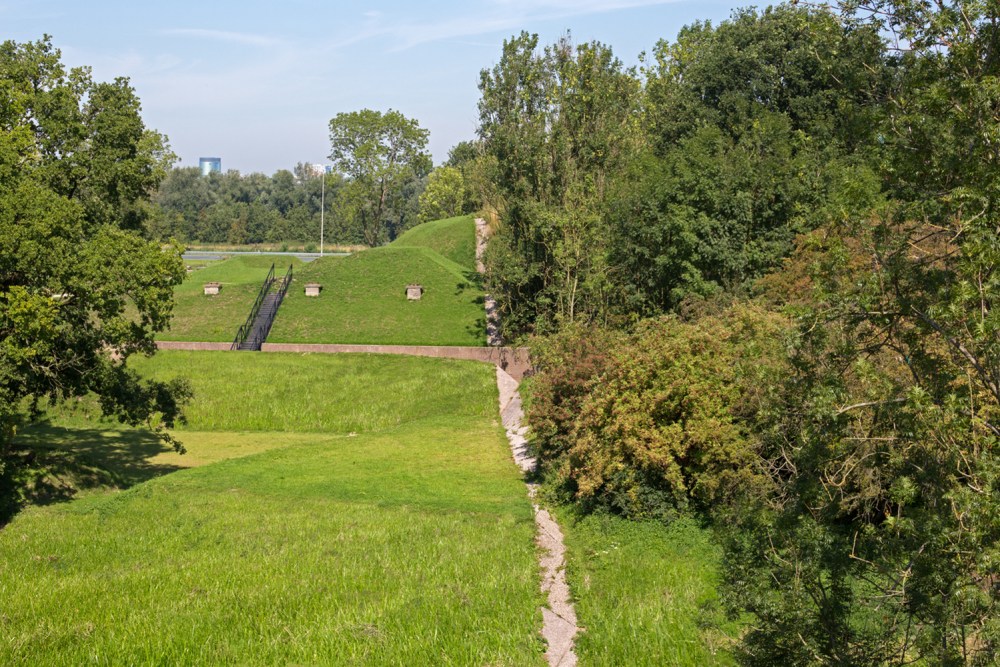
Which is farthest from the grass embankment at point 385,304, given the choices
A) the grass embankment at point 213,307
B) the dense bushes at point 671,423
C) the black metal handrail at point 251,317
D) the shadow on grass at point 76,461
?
the dense bushes at point 671,423

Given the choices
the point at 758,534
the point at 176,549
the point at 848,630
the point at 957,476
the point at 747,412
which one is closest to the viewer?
the point at 957,476

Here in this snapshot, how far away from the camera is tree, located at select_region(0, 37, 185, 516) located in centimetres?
2094

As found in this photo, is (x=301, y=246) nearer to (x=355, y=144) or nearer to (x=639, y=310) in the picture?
(x=355, y=144)

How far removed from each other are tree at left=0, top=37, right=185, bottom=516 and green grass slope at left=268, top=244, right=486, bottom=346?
19.2 meters

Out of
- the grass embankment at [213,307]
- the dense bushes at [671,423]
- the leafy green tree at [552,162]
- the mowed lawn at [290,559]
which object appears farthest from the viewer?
the grass embankment at [213,307]

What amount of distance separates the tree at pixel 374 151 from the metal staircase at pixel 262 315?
32.8 meters

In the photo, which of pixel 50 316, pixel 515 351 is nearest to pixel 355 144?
pixel 515 351

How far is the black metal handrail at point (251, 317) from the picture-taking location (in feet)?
153

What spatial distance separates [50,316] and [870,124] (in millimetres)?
18164

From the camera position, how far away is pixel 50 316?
20562 millimetres

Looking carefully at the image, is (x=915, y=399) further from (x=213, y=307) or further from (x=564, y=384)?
(x=213, y=307)

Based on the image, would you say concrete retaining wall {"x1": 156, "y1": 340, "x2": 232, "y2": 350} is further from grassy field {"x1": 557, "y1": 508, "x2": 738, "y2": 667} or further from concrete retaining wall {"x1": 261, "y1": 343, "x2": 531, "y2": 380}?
grassy field {"x1": 557, "y1": 508, "x2": 738, "y2": 667}

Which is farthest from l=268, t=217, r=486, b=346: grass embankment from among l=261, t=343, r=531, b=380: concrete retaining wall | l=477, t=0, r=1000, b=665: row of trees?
l=477, t=0, r=1000, b=665: row of trees

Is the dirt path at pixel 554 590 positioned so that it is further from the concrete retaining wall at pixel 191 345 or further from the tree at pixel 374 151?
the tree at pixel 374 151
